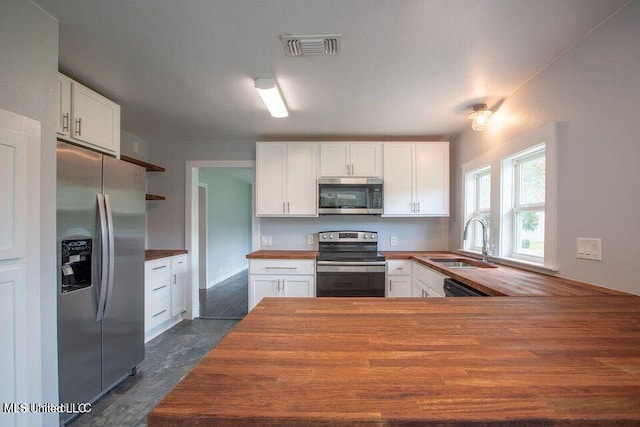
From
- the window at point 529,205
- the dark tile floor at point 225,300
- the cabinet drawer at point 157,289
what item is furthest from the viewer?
the dark tile floor at point 225,300

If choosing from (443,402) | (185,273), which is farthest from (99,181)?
(443,402)

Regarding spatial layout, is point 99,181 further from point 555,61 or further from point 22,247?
point 555,61

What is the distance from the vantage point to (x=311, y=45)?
1.58m

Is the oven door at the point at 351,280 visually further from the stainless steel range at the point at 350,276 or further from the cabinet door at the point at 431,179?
the cabinet door at the point at 431,179

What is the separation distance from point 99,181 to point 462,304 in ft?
7.37

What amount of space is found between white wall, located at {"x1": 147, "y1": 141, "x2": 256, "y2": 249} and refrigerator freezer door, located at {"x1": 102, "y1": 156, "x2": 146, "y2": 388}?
50.6 inches

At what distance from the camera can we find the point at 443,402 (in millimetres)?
489

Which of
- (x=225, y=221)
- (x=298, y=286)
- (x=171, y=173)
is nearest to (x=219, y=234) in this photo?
(x=225, y=221)

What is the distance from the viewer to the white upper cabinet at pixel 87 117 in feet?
5.90

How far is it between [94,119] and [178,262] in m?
1.71

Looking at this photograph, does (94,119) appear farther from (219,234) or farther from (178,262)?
(219,234)

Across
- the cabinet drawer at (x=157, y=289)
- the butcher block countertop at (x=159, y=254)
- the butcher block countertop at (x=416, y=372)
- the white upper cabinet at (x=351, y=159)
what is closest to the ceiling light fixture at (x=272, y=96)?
the white upper cabinet at (x=351, y=159)

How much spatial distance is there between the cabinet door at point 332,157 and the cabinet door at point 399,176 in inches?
18.9

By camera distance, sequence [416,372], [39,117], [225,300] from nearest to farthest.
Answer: [416,372] → [39,117] → [225,300]
